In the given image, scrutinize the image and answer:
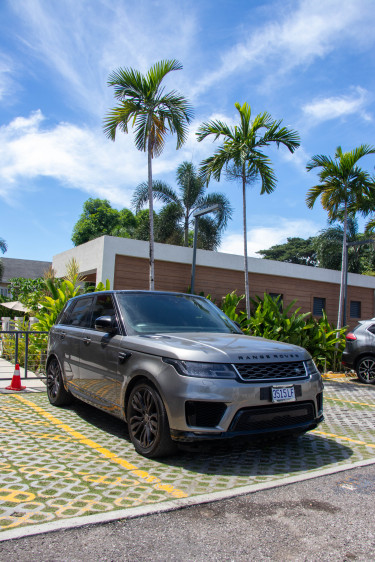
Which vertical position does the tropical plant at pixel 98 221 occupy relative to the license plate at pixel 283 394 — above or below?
above

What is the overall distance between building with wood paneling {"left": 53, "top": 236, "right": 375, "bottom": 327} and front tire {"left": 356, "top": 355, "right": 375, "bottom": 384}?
790 centimetres

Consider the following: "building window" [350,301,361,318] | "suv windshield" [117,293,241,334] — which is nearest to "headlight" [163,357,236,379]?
"suv windshield" [117,293,241,334]

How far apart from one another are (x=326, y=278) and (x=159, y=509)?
2018 centimetres

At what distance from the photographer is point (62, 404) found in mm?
6801

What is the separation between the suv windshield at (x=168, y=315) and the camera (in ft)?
16.6

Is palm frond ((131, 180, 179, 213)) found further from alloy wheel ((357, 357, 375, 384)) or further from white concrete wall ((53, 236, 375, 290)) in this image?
alloy wheel ((357, 357, 375, 384))

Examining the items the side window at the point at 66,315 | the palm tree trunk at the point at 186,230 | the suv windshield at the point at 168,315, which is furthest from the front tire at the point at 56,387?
the palm tree trunk at the point at 186,230

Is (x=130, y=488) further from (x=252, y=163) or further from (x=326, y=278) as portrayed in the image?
→ (x=326, y=278)

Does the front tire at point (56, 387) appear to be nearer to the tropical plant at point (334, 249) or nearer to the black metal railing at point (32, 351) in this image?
the black metal railing at point (32, 351)

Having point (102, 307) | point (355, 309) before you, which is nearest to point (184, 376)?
point (102, 307)

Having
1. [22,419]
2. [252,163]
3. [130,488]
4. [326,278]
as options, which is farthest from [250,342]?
[326,278]

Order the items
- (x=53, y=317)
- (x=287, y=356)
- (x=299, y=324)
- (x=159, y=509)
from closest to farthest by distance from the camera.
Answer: (x=159, y=509), (x=287, y=356), (x=53, y=317), (x=299, y=324)

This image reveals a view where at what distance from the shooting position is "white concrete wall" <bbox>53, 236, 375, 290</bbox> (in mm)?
15617

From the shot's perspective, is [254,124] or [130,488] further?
[254,124]
